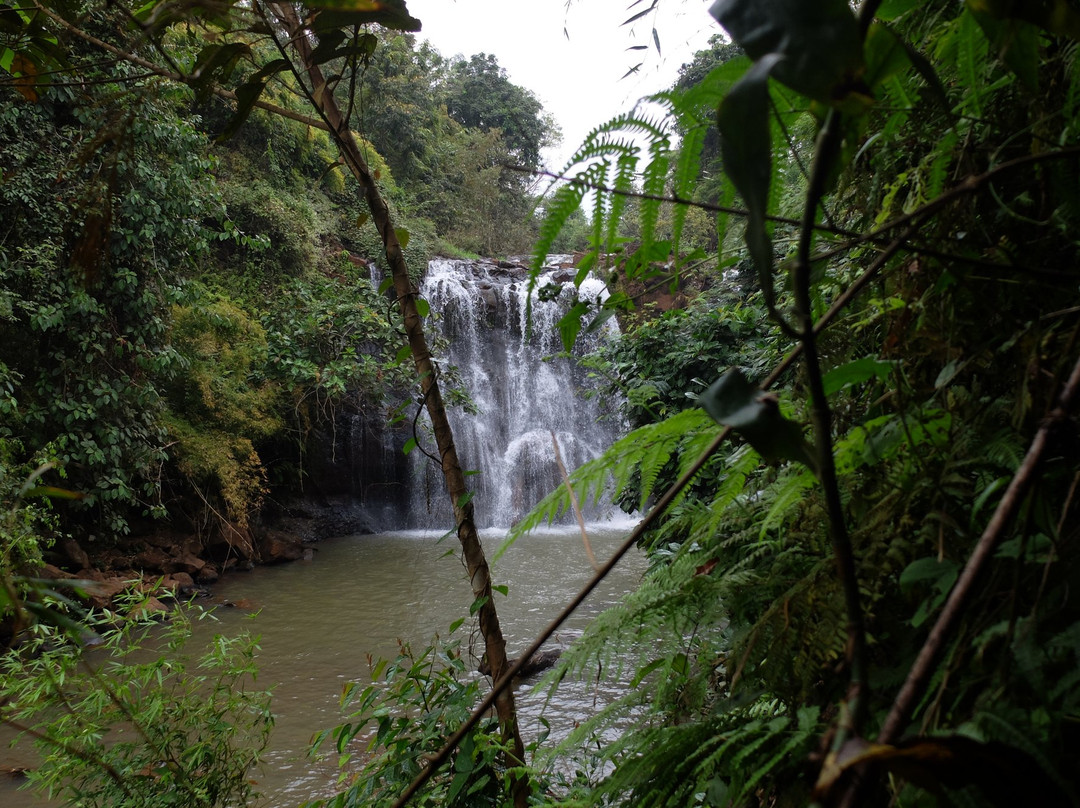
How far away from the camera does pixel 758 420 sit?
35cm

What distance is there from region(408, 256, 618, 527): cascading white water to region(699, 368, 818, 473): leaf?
35.7ft

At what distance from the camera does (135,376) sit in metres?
6.96

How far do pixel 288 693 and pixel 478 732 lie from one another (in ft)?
13.1

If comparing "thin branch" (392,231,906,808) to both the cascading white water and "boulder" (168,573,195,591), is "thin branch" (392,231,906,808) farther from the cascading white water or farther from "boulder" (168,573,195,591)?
the cascading white water

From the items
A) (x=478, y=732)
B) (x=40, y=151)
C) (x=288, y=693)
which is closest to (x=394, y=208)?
(x=40, y=151)

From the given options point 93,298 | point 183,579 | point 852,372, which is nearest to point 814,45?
point 852,372

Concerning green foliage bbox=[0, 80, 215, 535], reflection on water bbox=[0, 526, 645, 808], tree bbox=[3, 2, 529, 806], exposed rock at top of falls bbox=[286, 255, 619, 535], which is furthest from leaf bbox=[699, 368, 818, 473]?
exposed rock at top of falls bbox=[286, 255, 619, 535]

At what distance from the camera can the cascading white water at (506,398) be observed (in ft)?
38.2

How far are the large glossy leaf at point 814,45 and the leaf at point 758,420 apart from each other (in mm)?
147

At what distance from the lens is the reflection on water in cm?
397

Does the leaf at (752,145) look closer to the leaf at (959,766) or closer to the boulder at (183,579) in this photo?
the leaf at (959,766)

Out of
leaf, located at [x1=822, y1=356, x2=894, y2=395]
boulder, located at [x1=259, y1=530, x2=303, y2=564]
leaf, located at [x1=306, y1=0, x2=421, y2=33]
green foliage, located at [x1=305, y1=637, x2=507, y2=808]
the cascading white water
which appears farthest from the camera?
the cascading white water

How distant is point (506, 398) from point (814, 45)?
12420mm

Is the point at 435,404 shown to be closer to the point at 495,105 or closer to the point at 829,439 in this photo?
the point at 829,439
